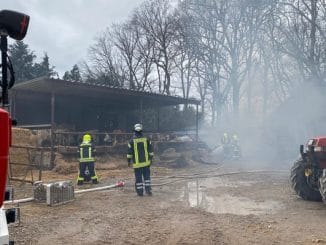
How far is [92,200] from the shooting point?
362 inches

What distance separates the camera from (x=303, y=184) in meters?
9.32

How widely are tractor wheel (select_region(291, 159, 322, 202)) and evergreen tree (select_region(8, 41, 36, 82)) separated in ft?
117

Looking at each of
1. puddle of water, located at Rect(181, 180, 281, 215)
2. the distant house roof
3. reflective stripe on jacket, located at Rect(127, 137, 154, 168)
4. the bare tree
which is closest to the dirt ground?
puddle of water, located at Rect(181, 180, 281, 215)

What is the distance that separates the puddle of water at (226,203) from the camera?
26.8 feet

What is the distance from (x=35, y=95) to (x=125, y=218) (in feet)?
56.0

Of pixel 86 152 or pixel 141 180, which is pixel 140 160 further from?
pixel 86 152

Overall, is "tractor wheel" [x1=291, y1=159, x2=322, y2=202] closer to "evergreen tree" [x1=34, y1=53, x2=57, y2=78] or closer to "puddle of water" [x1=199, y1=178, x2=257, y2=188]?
"puddle of water" [x1=199, y1=178, x2=257, y2=188]

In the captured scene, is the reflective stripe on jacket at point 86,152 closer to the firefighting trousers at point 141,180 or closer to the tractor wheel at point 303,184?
the firefighting trousers at point 141,180

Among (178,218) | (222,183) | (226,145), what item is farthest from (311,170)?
(226,145)

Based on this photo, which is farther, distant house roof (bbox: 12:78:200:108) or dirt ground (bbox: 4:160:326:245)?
distant house roof (bbox: 12:78:200:108)

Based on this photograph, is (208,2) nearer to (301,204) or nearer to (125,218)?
(301,204)

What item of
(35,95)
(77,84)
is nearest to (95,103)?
(35,95)

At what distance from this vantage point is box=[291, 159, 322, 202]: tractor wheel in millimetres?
9117

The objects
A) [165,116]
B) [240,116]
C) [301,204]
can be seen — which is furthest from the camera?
[165,116]
